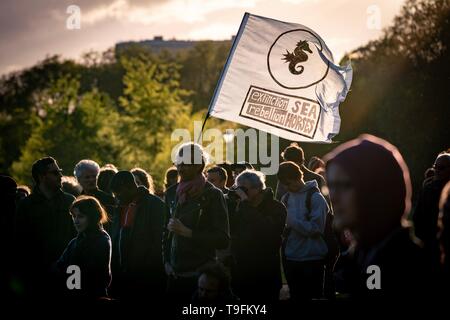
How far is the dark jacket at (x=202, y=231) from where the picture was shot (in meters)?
8.02

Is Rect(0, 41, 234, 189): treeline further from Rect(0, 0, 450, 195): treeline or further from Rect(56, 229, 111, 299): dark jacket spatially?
Rect(56, 229, 111, 299): dark jacket

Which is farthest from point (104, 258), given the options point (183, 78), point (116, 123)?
point (183, 78)

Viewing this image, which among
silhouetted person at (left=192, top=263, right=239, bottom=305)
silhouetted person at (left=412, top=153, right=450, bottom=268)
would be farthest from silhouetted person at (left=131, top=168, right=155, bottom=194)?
silhouetted person at (left=412, top=153, right=450, bottom=268)

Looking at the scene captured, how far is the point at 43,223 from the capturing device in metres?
9.79

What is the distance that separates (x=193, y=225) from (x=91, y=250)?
0.99 metres

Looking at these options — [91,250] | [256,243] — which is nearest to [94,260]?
[91,250]

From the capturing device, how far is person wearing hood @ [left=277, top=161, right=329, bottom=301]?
9.90 metres

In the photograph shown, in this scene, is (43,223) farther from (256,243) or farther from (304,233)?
(304,233)

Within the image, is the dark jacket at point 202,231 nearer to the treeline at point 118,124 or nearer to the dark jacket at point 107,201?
the dark jacket at point 107,201

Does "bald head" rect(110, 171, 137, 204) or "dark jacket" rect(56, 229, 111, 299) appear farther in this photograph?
"bald head" rect(110, 171, 137, 204)

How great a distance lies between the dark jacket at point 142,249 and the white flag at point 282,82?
310 cm

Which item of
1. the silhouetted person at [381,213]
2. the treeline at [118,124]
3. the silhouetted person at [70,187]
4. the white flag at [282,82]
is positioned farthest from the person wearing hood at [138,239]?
the treeline at [118,124]

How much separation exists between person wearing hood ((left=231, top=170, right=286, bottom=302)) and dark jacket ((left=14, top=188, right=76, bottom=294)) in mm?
1900
